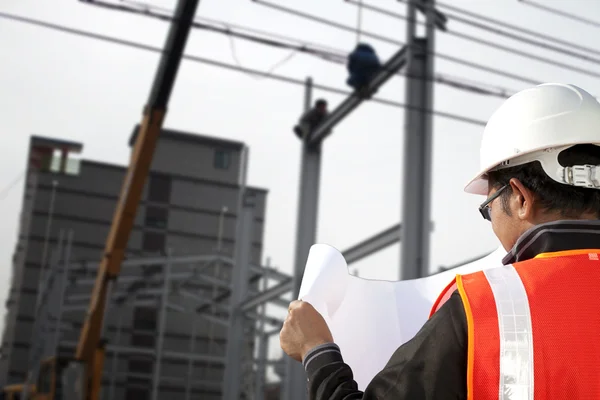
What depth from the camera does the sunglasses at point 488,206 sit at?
4.30ft

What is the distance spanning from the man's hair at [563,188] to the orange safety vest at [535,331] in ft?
0.36

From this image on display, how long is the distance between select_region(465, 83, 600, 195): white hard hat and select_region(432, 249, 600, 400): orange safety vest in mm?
173

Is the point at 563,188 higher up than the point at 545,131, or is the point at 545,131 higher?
the point at 545,131

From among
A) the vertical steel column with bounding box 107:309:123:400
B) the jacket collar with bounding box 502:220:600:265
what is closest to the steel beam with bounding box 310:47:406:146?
the jacket collar with bounding box 502:220:600:265

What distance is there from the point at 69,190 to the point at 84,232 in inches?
45.2

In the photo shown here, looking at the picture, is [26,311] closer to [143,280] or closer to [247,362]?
[143,280]

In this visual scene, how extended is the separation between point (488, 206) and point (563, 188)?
15 cm

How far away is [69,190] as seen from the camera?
19.5m

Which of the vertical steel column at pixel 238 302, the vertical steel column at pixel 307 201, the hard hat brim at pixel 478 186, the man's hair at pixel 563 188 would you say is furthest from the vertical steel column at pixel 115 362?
the man's hair at pixel 563 188

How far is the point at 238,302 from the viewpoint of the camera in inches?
432

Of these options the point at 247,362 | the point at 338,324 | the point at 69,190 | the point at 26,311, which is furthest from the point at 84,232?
the point at 338,324

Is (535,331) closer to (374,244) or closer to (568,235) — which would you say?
(568,235)

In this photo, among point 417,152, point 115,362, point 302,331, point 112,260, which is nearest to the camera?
point 302,331

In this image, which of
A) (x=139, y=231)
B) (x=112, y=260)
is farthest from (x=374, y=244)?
(x=139, y=231)
